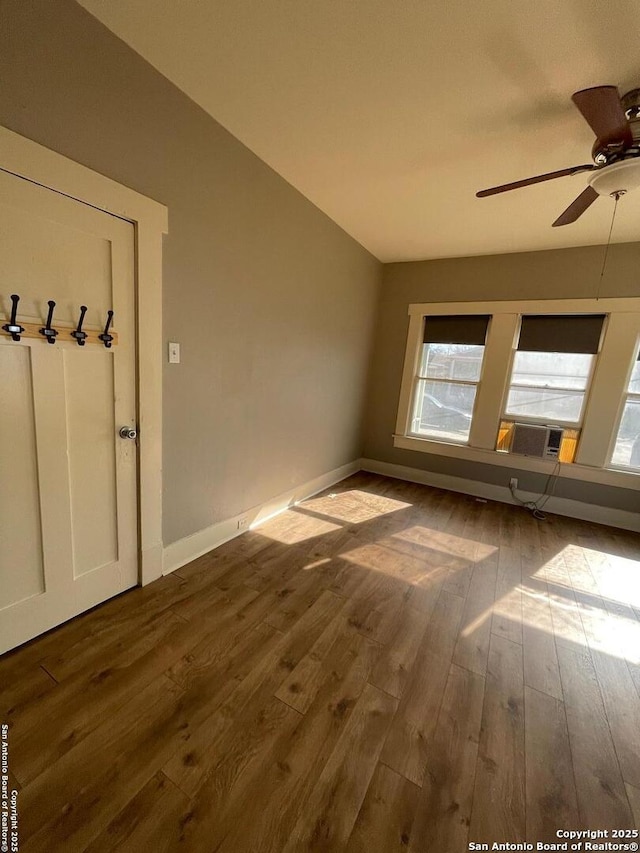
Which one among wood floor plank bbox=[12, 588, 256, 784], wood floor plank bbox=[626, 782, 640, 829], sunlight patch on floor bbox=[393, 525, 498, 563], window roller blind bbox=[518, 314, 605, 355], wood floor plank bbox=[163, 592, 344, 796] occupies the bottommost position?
wood floor plank bbox=[12, 588, 256, 784]

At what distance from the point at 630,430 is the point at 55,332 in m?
4.65

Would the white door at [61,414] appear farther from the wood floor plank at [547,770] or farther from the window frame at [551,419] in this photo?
the window frame at [551,419]

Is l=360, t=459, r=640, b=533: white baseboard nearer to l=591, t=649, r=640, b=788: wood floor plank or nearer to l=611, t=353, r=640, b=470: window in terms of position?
l=611, t=353, r=640, b=470: window

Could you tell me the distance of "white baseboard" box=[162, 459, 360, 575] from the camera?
2.14m

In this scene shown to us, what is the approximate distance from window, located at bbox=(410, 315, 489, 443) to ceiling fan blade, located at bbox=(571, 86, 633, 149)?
2.33 metres

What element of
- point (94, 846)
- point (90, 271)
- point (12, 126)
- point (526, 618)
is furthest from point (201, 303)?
point (526, 618)

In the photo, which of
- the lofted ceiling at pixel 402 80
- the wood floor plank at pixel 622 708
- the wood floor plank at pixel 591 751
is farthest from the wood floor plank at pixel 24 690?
the lofted ceiling at pixel 402 80

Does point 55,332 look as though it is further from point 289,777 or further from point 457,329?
point 457,329

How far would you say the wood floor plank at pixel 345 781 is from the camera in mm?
960

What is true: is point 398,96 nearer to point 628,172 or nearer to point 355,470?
point 628,172

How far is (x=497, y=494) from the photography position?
3.83 m

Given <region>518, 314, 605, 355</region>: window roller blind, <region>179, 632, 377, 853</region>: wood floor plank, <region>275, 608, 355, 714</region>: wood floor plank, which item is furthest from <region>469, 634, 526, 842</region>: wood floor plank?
<region>518, 314, 605, 355</region>: window roller blind

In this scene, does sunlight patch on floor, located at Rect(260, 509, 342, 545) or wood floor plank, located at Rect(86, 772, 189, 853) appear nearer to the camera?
wood floor plank, located at Rect(86, 772, 189, 853)

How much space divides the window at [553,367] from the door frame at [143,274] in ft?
11.8
